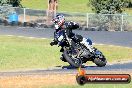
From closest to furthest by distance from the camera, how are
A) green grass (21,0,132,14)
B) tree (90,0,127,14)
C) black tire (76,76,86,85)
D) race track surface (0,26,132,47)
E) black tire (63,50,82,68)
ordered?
black tire (76,76,86,85)
black tire (63,50,82,68)
race track surface (0,26,132,47)
tree (90,0,127,14)
green grass (21,0,132,14)

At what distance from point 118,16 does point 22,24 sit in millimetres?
9805

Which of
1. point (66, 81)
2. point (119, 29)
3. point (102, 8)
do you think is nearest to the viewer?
point (66, 81)

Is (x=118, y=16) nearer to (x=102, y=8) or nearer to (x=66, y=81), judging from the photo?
(x=102, y=8)

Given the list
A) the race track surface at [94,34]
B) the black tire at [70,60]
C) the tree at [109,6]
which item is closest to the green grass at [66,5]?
the tree at [109,6]

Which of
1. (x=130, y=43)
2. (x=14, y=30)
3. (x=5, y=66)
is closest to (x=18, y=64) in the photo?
(x=5, y=66)

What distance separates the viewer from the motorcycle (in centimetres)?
1280

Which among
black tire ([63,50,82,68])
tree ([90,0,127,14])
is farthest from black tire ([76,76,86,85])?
tree ([90,0,127,14])

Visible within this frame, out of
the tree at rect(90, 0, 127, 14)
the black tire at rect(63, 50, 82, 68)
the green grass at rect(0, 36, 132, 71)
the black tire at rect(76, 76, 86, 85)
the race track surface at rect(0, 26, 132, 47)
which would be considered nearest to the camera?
the black tire at rect(76, 76, 86, 85)

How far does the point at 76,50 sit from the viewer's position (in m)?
13.6

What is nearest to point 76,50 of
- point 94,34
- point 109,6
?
point 94,34

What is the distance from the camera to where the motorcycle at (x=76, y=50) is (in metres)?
12.8

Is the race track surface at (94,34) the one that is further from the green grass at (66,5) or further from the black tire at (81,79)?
the black tire at (81,79)

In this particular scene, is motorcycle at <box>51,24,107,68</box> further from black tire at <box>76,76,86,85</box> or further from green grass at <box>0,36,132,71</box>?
green grass at <box>0,36,132,71</box>

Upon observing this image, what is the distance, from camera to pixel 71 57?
13062mm
